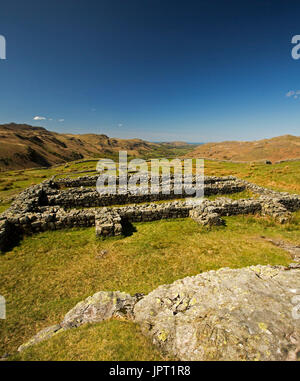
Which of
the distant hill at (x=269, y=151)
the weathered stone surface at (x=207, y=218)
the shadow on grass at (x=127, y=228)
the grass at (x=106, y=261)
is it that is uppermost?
the distant hill at (x=269, y=151)

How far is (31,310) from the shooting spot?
251 inches

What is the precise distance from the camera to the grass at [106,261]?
6.51 metres

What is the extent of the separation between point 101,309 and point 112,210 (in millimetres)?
8153

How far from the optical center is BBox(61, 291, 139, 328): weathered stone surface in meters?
5.32

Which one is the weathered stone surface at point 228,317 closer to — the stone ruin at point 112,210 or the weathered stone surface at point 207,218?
the weathered stone surface at point 207,218

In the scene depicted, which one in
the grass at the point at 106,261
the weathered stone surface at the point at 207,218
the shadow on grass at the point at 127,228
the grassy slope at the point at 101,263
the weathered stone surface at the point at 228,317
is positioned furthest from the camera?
the weathered stone surface at the point at 207,218

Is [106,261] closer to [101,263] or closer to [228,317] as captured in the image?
[101,263]

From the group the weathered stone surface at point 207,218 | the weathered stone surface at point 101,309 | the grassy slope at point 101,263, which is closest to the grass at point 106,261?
the grassy slope at point 101,263

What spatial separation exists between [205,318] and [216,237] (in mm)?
7821

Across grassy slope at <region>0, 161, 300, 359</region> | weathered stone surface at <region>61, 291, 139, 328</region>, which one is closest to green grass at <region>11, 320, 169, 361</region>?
grassy slope at <region>0, 161, 300, 359</region>

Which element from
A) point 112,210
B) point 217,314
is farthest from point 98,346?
point 112,210

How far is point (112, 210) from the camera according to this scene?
43.6 ft

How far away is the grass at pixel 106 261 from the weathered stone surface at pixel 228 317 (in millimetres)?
2277
